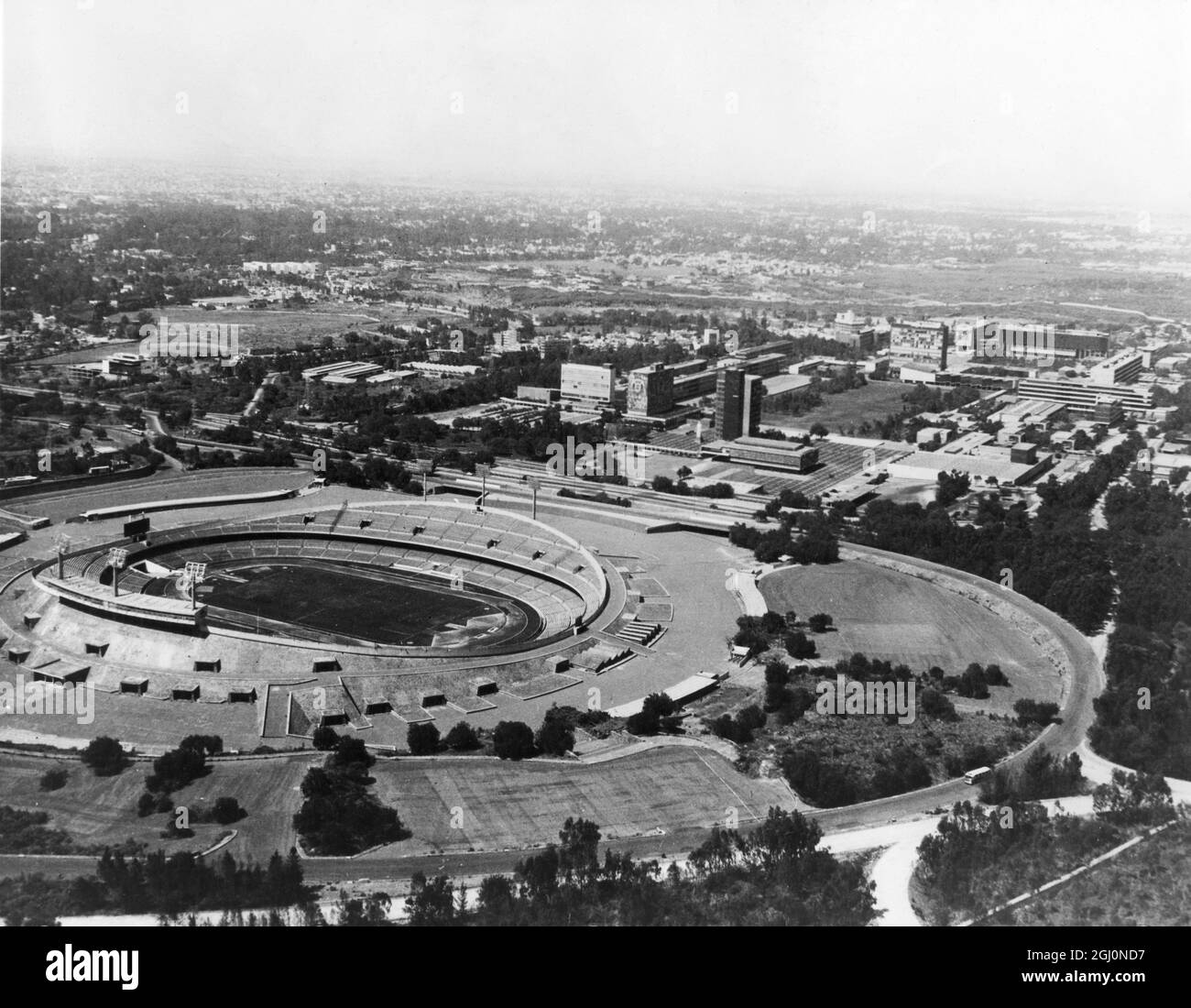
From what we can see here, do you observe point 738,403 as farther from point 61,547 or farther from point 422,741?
point 422,741

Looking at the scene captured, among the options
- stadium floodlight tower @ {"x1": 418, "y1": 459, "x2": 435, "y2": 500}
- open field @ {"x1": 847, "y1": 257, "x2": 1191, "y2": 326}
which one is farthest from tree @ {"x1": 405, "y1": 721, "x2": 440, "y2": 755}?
open field @ {"x1": 847, "y1": 257, "x2": 1191, "y2": 326}

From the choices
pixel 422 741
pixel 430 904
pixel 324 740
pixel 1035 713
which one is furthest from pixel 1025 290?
pixel 430 904

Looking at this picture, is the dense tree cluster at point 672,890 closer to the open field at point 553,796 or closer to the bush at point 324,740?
the open field at point 553,796

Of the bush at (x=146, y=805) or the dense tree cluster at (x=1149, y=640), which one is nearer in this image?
the bush at (x=146, y=805)

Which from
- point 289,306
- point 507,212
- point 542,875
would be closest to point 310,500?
point 542,875

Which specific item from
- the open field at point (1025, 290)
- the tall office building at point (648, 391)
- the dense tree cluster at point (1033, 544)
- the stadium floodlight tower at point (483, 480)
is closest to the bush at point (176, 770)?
the stadium floodlight tower at point (483, 480)

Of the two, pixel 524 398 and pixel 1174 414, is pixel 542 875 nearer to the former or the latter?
pixel 524 398
